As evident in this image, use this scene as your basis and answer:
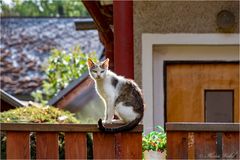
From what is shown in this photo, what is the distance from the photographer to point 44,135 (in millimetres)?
4070

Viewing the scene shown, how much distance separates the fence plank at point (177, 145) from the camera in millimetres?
3916

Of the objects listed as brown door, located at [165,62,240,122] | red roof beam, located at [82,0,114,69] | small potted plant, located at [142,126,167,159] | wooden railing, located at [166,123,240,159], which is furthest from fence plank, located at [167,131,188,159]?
red roof beam, located at [82,0,114,69]

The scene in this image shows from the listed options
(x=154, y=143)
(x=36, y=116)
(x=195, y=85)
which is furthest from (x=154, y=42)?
(x=154, y=143)

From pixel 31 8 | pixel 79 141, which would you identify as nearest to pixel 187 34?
pixel 79 141

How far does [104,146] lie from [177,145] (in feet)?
1.35

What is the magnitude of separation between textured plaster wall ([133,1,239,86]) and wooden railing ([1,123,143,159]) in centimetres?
242

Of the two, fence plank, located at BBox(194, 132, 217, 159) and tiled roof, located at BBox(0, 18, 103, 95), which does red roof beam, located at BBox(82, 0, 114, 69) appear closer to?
fence plank, located at BBox(194, 132, 217, 159)

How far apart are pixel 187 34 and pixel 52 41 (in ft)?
54.8

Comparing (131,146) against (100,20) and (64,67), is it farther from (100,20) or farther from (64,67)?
(64,67)

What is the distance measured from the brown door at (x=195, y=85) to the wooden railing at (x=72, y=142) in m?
2.59

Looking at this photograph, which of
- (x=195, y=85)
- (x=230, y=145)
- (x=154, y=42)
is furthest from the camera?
(x=195, y=85)

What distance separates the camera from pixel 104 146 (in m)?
4.03

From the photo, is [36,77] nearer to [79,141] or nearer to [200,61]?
[200,61]

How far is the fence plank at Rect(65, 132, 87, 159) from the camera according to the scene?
405cm
